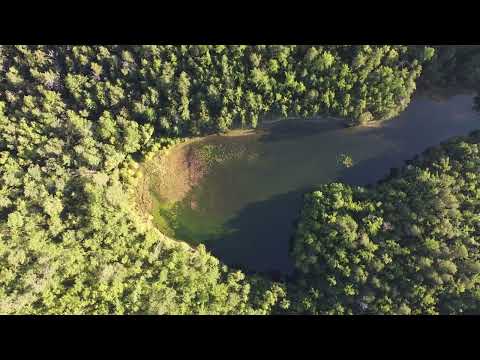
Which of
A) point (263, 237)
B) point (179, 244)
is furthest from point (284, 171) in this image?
point (179, 244)

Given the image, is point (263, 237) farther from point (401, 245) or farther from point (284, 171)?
point (401, 245)

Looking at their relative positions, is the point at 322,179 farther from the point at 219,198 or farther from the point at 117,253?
the point at 117,253

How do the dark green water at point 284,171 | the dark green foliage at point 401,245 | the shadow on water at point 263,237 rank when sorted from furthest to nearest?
the dark green water at point 284,171
the shadow on water at point 263,237
the dark green foliage at point 401,245

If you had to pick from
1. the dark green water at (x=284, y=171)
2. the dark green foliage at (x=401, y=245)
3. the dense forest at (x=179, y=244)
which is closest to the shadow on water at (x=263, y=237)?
the dark green water at (x=284, y=171)

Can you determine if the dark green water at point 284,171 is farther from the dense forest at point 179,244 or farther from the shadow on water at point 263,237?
the dense forest at point 179,244

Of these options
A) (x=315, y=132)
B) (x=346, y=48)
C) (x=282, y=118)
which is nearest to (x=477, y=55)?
(x=346, y=48)

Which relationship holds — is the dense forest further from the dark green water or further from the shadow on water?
the dark green water

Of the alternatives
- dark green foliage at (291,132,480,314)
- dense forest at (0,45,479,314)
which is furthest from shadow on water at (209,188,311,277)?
dark green foliage at (291,132,480,314)
